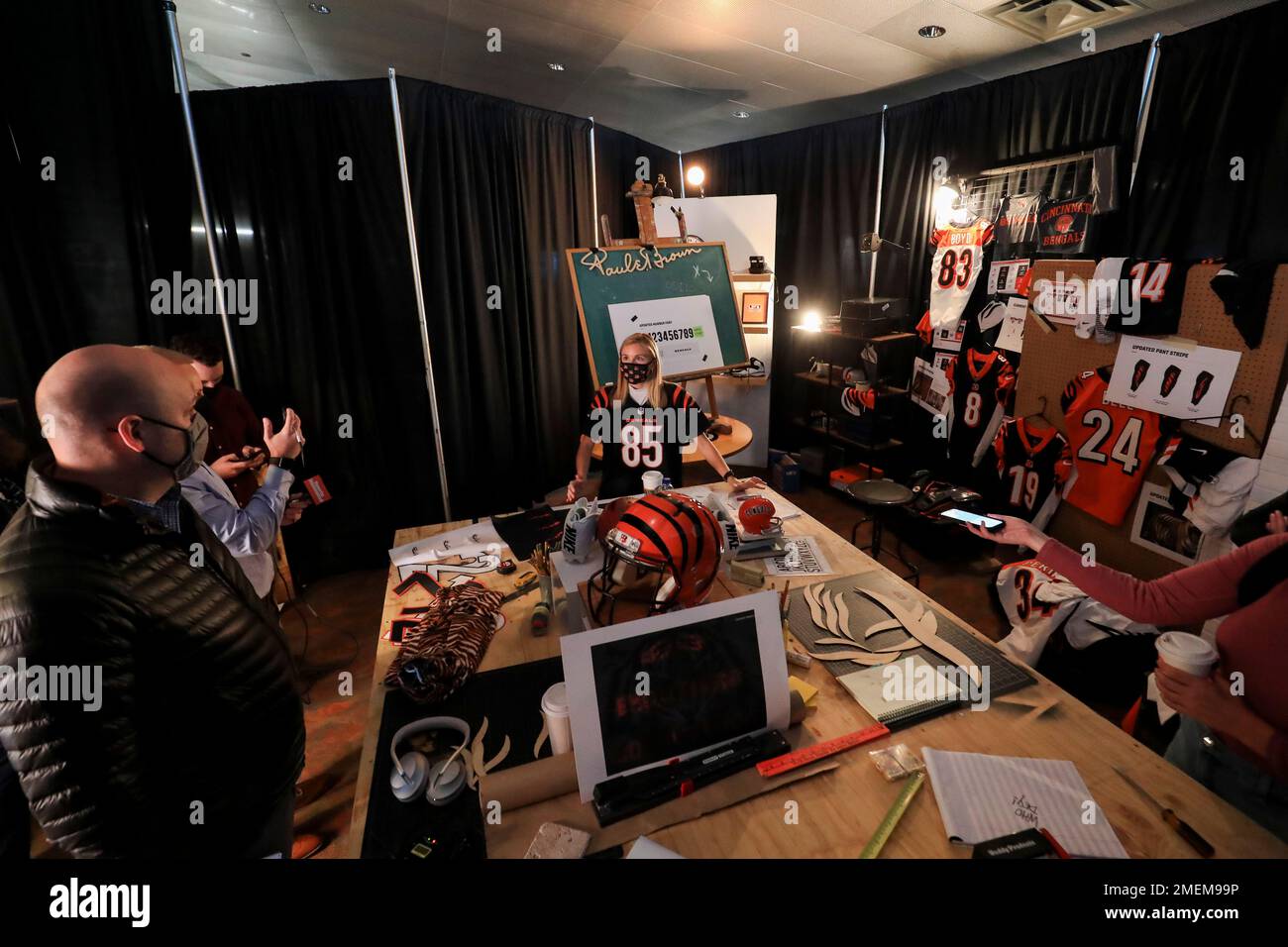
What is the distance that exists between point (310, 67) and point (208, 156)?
1.56 meters

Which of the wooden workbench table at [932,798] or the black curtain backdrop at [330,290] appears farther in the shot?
the black curtain backdrop at [330,290]

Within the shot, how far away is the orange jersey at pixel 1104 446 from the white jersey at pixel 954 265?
1.38 m

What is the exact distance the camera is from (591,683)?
1.15 m

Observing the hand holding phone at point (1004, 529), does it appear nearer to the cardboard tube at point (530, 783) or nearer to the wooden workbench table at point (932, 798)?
the wooden workbench table at point (932, 798)

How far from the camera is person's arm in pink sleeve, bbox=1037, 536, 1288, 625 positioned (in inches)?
57.7

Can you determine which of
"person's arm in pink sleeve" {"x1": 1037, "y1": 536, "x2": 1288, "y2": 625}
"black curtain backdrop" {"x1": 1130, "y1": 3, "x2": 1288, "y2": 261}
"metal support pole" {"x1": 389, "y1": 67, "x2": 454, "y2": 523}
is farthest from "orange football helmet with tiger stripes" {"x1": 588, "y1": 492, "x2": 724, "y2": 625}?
"black curtain backdrop" {"x1": 1130, "y1": 3, "x2": 1288, "y2": 261}

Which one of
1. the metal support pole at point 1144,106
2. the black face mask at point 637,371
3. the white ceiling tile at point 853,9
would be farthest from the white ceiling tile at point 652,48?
the black face mask at point 637,371

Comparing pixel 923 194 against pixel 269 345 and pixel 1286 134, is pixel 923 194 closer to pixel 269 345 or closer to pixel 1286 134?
pixel 1286 134

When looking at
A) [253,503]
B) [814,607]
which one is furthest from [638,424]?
[253,503]

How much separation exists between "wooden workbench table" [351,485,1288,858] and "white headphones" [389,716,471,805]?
0.08m

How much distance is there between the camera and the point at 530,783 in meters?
1.18

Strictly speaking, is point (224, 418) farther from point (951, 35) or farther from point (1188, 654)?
point (951, 35)

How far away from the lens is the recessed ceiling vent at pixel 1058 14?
10.1 ft
